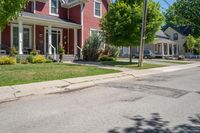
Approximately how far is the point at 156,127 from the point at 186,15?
68919mm

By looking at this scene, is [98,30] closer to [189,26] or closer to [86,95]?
[86,95]

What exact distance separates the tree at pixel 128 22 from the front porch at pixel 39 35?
15.7 feet

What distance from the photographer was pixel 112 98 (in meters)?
9.70

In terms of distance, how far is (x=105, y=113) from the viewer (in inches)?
297

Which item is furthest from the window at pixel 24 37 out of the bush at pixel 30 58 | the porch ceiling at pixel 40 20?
the bush at pixel 30 58

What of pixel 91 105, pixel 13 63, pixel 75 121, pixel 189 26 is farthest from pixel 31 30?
pixel 189 26

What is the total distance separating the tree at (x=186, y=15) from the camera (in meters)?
67.9

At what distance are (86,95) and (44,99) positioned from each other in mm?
1550

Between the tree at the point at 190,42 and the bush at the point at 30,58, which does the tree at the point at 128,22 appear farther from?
the tree at the point at 190,42

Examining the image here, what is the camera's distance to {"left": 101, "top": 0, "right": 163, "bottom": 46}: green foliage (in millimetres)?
23750

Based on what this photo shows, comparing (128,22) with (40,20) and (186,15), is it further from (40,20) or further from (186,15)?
(186,15)

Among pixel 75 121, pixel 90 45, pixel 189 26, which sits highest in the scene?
pixel 189 26

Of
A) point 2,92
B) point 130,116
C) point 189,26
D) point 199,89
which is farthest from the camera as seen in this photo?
point 189,26

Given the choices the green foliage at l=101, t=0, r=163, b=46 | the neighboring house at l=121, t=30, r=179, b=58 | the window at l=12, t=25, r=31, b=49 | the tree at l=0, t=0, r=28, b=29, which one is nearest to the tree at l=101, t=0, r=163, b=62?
Answer: the green foliage at l=101, t=0, r=163, b=46
